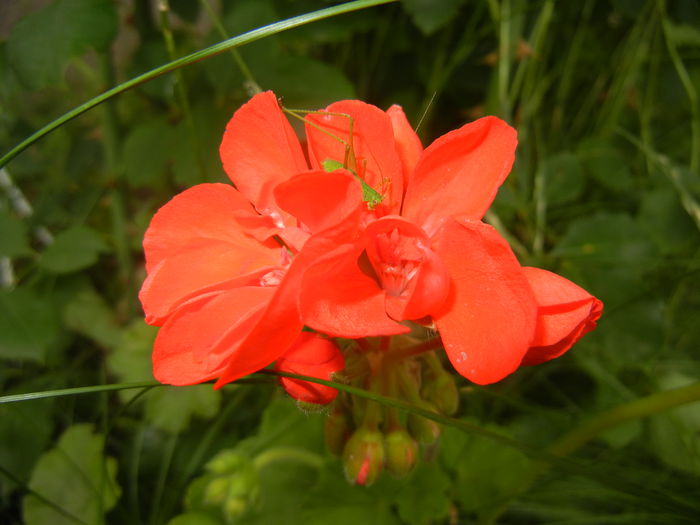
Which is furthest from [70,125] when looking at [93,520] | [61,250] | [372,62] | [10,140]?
[93,520]

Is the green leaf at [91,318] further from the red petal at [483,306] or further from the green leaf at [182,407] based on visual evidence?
the red petal at [483,306]

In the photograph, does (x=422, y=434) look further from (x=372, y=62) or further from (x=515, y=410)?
(x=372, y=62)

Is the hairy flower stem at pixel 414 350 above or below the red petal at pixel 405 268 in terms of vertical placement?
below

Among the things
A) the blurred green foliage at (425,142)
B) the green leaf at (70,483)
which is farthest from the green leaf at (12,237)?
the green leaf at (70,483)

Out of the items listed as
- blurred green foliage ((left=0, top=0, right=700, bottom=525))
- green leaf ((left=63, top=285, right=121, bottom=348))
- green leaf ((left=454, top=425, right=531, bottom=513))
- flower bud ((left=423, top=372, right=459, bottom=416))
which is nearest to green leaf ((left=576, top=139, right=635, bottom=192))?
blurred green foliage ((left=0, top=0, right=700, bottom=525))

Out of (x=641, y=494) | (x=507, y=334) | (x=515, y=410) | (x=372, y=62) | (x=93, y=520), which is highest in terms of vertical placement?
(x=507, y=334)

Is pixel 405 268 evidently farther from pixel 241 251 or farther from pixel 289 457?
pixel 289 457

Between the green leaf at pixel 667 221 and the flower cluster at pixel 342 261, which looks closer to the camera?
the flower cluster at pixel 342 261
